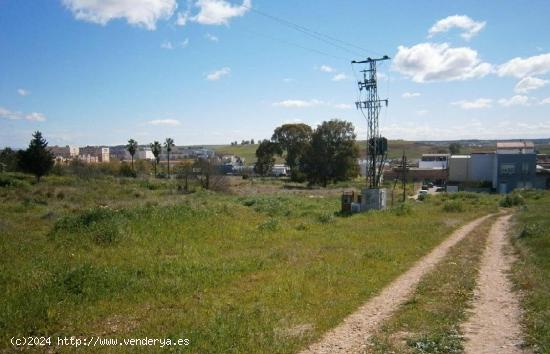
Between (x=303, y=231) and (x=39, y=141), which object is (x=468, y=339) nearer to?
(x=303, y=231)

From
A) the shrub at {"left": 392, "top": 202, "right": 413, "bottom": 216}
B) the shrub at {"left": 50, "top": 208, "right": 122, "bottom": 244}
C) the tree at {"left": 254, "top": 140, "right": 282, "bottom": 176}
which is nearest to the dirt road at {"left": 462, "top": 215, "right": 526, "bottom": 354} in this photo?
the shrub at {"left": 50, "top": 208, "right": 122, "bottom": 244}

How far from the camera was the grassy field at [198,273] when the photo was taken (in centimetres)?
793

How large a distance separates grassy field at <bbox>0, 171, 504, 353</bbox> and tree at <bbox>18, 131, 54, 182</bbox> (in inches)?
1274

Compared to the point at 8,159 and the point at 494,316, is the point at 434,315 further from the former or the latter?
the point at 8,159

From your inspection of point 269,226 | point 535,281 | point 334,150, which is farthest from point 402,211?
point 334,150

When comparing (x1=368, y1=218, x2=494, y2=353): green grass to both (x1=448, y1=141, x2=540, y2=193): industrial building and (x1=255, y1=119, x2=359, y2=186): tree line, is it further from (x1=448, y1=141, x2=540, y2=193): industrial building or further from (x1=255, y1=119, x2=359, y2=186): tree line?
(x1=448, y1=141, x2=540, y2=193): industrial building

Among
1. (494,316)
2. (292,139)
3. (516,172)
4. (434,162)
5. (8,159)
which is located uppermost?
(292,139)

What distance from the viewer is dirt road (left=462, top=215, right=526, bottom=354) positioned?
704cm

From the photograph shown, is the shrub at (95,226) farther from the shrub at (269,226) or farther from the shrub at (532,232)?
the shrub at (532,232)

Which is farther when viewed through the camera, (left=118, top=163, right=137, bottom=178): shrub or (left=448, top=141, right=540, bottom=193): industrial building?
(left=118, top=163, right=137, bottom=178): shrub

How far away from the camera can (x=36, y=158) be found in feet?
170

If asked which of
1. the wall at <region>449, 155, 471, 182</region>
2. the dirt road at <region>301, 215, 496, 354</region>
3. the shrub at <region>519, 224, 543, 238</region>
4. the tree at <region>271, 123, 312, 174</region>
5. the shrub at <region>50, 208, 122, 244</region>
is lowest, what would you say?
the dirt road at <region>301, 215, 496, 354</region>

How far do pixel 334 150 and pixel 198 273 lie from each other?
55.8m

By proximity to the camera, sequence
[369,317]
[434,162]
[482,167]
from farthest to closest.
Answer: [434,162], [482,167], [369,317]
